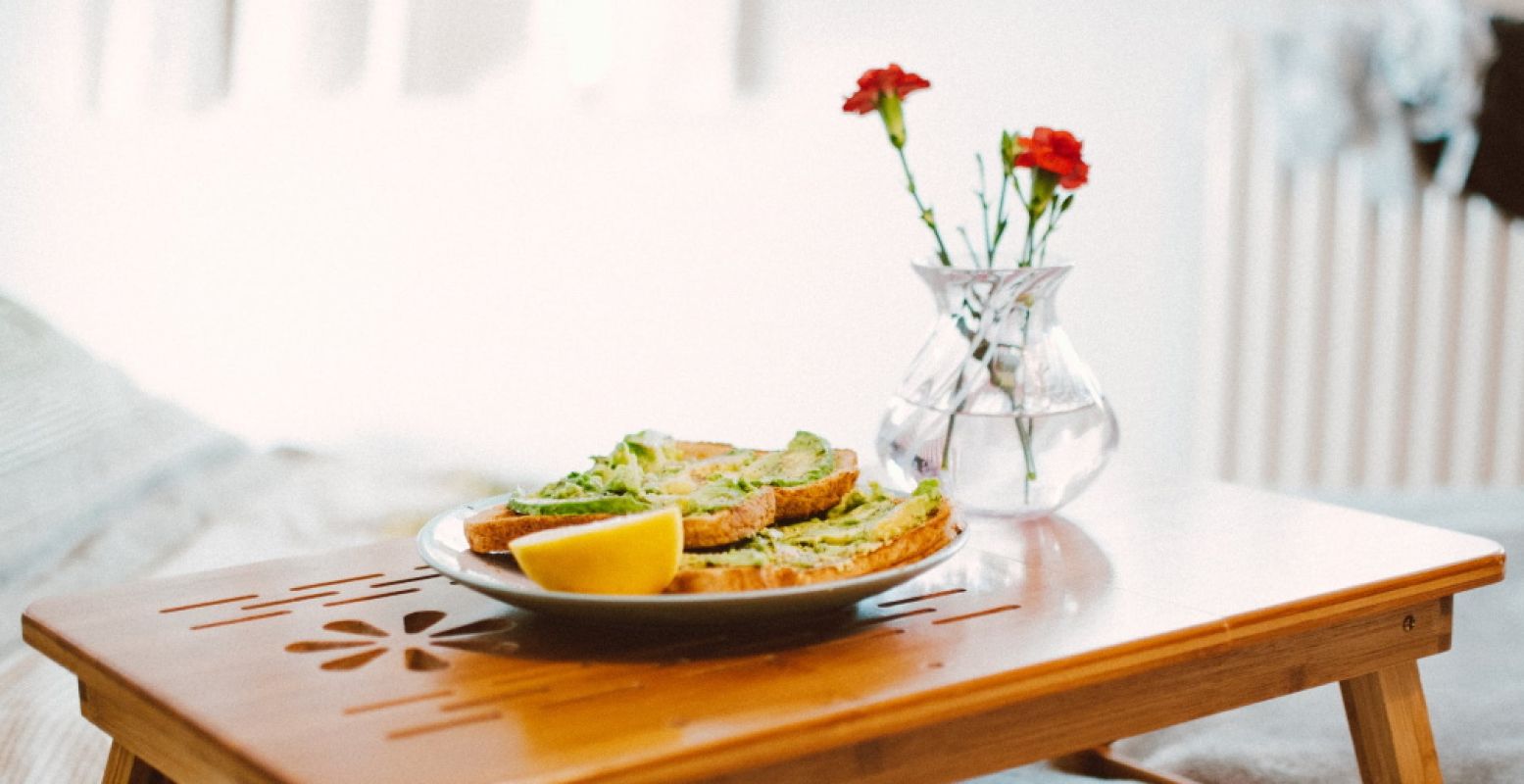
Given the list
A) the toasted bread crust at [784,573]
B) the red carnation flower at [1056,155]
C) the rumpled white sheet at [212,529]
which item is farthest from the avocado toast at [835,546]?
the rumpled white sheet at [212,529]

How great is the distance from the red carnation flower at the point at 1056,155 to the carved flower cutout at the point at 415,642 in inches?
20.2

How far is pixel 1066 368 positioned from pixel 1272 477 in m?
1.50

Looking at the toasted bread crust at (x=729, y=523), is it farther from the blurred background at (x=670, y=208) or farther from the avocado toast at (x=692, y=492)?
the blurred background at (x=670, y=208)

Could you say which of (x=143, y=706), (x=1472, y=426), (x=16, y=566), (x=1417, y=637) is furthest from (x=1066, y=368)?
(x=1472, y=426)

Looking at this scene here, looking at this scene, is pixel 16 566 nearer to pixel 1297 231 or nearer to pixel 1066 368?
pixel 1066 368

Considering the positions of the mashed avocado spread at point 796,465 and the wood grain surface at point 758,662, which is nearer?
the wood grain surface at point 758,662

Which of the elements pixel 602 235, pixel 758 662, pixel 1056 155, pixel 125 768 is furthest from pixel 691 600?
pixel 602 235

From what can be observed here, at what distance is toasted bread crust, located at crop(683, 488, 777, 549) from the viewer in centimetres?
90

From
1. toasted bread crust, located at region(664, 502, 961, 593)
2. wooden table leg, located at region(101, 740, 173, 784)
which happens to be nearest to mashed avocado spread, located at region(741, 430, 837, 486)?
toasted bread crust, located at region(664, 502, 961, 593)

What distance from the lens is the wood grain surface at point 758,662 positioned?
708 mm

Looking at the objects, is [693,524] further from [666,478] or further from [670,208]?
[670,208]

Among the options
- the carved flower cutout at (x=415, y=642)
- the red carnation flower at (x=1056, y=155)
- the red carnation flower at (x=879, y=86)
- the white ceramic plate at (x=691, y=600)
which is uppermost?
the red carnation flower at (x=879, y=86)

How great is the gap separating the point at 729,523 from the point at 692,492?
0.07 metres

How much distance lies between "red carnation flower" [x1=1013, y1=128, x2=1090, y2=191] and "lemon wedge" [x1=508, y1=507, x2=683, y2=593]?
436 millimetres
